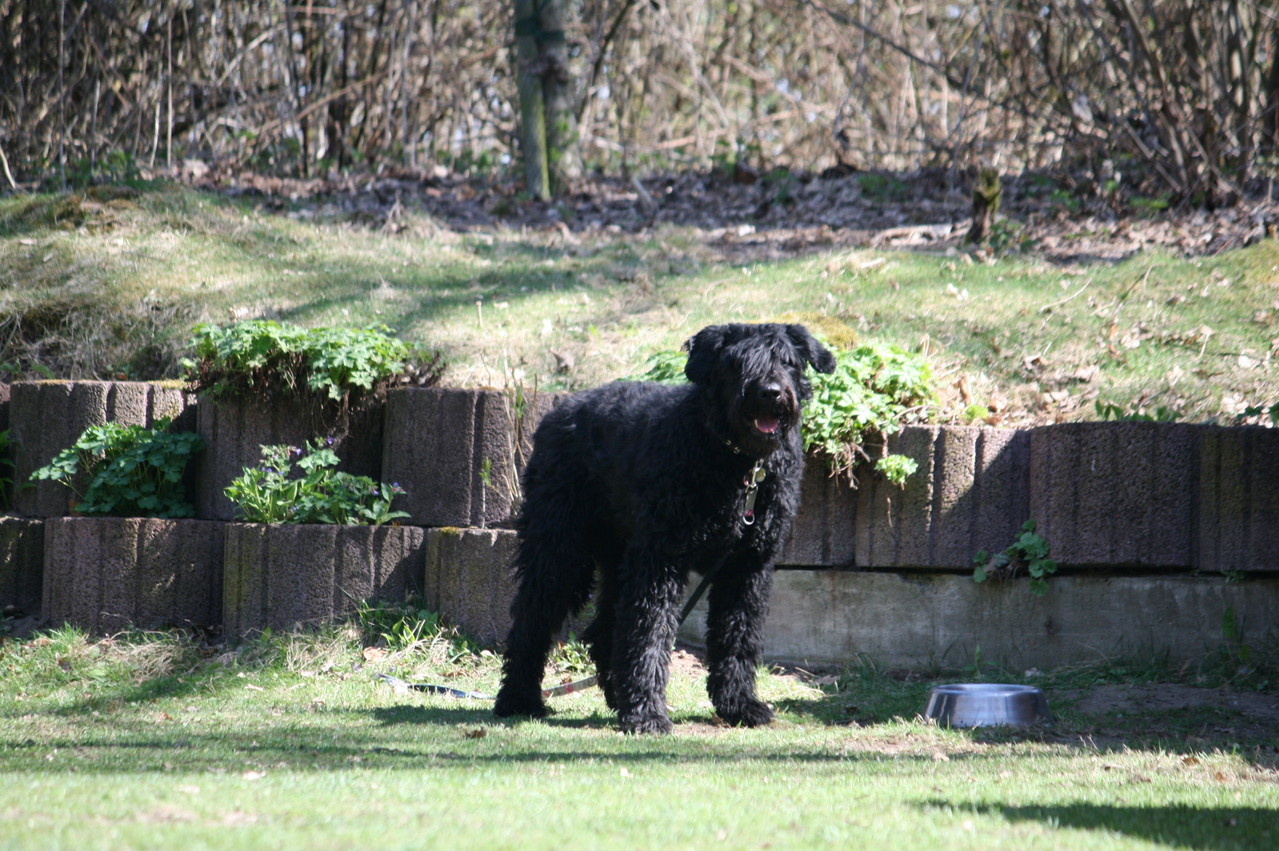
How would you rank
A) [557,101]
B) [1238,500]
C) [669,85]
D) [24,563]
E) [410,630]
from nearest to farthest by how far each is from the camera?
[1238,500] < [410,630] < [24,563] < [557,101] < [669,85]

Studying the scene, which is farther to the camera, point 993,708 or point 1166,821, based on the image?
point 993,708

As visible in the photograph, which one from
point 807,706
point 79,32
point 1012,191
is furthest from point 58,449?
point 1012,191

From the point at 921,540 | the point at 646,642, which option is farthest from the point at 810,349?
the point at 921,540

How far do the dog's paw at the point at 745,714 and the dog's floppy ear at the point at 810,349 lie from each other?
156cm

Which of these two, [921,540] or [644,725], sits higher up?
[921,540]

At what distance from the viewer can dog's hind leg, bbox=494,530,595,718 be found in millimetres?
5375

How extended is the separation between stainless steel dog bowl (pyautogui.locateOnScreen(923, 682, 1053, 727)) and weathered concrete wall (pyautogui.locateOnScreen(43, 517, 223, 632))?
14.1ft

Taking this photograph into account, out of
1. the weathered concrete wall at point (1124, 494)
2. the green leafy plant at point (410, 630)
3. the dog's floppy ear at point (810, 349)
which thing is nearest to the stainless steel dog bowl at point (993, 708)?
the weathered concrete wall at point (1124, 494)

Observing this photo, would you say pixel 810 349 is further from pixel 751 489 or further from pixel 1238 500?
pixel 1238 500

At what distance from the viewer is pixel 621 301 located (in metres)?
8.87

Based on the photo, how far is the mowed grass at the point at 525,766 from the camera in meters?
3.00

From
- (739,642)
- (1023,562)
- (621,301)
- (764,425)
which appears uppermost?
(621,301)

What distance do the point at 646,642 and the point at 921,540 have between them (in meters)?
1.99

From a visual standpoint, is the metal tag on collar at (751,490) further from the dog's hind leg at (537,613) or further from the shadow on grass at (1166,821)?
the shadow on grass at (1166,821)
